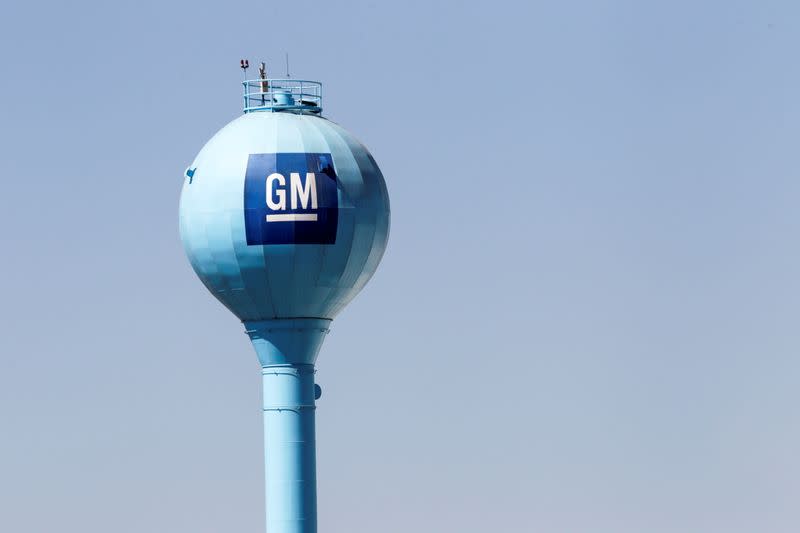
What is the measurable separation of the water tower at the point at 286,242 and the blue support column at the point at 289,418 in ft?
0.11

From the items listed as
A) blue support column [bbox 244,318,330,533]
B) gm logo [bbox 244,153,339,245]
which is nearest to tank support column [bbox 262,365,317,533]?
blue support column [bbox 244,318,330,533]

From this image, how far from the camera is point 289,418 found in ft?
273

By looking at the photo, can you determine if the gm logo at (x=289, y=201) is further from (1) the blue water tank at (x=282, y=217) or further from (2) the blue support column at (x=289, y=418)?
(2) the blue support column at (x=289, y=418)

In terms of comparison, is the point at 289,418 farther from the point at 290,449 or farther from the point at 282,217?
the point at 282,217

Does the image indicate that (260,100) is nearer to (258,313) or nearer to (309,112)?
(309,112)

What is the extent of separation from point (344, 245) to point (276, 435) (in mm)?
7151

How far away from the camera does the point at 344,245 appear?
81.8 metres

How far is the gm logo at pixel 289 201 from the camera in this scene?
80.7 meters

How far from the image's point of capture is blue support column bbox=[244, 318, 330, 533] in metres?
82.5

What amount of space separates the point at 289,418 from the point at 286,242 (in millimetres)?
6519

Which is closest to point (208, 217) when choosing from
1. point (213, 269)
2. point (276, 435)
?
point (213, 269)

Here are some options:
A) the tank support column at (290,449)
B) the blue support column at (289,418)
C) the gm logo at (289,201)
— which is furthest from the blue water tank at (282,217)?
the tank support column at (290,449)

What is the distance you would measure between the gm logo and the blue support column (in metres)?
3.47

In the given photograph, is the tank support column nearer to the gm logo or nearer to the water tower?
the water tower
